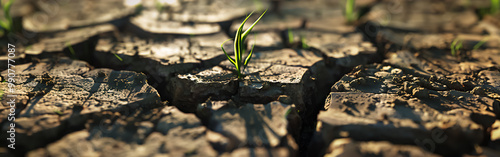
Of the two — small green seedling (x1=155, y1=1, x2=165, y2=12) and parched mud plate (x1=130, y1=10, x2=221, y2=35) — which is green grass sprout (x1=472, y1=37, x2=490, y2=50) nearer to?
parched mud plate (x1=130, y1=10, x2=221, y2=35)

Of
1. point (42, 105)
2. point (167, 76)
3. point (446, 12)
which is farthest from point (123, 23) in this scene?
point (446, 12)

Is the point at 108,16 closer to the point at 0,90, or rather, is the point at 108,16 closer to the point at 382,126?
the point at 0,90

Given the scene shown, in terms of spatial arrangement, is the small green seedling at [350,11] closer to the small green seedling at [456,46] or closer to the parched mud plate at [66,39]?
the small green seedling at [456,46]

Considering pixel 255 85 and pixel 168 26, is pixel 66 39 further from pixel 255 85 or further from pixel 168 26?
pixel 255 85

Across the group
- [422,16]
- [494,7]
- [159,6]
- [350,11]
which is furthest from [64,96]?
[494,7]

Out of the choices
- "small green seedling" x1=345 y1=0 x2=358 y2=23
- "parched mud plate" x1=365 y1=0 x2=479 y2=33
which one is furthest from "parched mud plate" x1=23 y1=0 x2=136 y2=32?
"parched mud plate" x1=365 y1=0 x2=479 y2=33
